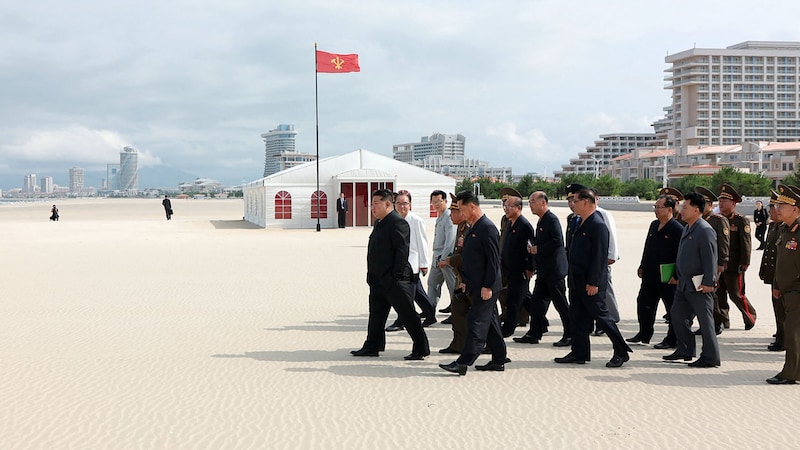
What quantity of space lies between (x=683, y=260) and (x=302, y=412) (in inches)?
165

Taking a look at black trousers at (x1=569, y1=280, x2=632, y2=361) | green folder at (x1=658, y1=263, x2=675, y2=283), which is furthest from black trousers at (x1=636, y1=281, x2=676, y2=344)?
black trousers at (x1=569, y1=280, x2=632, y2=361)

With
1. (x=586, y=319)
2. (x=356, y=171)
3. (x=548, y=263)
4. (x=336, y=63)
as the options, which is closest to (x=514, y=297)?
(x=548, y=263)

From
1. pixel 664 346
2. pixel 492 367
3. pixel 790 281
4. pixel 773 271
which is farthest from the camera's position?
pixel 664 346

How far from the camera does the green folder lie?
798cm

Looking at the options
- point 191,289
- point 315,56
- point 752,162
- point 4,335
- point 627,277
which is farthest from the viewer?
point 752,162

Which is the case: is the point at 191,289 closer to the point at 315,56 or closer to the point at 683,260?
the point at 683,260

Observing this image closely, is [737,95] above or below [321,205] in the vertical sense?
above

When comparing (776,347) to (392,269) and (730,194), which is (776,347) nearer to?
(730,194)

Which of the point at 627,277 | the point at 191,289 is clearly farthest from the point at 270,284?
the point at 627,277

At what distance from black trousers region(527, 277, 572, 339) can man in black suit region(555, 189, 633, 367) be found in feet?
2.33

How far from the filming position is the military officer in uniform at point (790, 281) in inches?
256

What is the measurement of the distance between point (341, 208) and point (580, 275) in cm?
2635

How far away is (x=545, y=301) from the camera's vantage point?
27.5ft

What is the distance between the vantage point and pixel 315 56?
32.1 m
